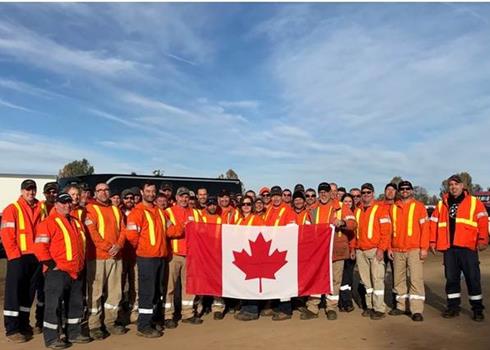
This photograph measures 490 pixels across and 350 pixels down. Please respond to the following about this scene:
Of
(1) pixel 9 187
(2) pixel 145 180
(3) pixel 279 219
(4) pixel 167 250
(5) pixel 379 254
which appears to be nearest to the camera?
(4) pixel 167 250

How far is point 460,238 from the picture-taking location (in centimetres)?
724

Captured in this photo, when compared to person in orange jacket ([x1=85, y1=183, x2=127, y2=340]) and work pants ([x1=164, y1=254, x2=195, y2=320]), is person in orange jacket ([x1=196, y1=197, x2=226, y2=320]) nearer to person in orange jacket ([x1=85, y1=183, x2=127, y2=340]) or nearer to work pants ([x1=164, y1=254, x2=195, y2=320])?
work pants ([x1=164, y1=254, x2=195, y2=320])

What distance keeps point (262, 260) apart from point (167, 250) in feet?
4.84

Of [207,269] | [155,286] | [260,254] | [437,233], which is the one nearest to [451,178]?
[437,233]

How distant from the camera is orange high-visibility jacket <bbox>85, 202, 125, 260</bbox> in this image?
6379 mm

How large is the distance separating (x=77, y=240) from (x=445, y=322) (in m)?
5.38

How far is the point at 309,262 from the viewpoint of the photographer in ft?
24.4

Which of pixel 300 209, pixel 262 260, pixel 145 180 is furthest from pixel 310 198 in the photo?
pixel 145 180

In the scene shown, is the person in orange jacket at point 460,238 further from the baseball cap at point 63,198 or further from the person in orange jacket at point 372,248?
the baseball cap at point 63,198

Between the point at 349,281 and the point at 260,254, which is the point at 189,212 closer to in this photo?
the point at 260,254

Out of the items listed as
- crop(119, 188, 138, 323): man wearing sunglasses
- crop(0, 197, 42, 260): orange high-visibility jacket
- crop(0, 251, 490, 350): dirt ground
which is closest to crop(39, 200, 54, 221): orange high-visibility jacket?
crop(0, 197, 42, 260): orange high-visibility jacket

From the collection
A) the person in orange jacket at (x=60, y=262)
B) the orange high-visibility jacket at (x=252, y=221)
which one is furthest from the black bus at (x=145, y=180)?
the person in orange jacket at (x=60, y=262)

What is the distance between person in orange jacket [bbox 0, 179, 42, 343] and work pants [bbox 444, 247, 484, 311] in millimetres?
6082

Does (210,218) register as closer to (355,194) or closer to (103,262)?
(103,262)
